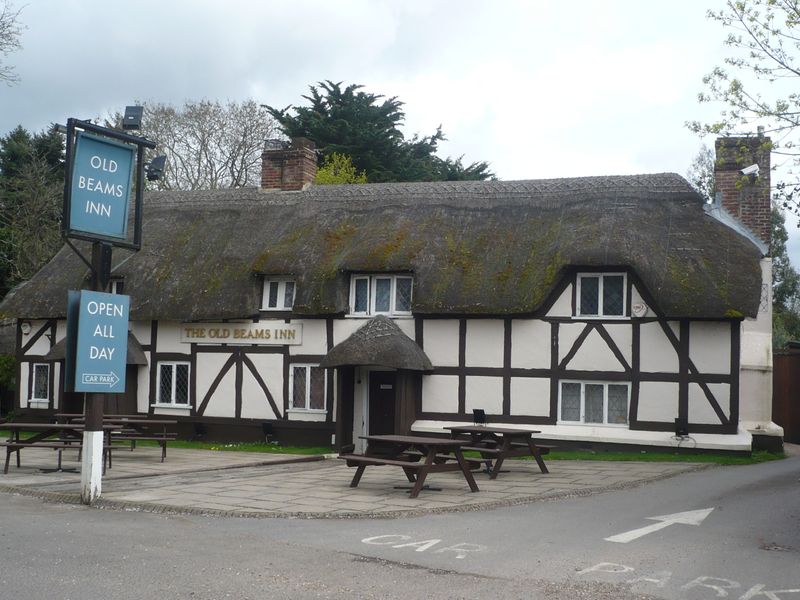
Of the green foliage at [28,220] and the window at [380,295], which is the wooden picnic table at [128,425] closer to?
the window at [380,295]

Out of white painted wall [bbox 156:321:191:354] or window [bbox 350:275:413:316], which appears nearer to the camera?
window [bbox 350:275:413:316]

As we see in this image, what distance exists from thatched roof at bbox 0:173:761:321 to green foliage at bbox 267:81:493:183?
13135mm

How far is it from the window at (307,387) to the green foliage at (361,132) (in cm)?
1702

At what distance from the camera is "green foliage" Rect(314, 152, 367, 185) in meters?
35.2

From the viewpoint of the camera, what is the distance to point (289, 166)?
25.2 metres

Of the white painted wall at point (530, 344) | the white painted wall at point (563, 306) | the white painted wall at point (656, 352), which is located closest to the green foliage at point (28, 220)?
the white painted wall at point (530, 344)

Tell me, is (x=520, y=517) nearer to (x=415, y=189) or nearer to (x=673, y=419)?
(x=673, y=419)

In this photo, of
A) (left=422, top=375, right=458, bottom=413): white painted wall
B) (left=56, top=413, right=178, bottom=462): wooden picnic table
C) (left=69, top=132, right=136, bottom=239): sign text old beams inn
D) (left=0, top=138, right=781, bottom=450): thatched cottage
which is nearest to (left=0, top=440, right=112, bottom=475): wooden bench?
(left=56, top=413, right=178, bottom=462): wooden picnic table

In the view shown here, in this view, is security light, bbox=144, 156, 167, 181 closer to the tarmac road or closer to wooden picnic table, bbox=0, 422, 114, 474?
wooden picnic table, bbox=0, 422, 114, 474

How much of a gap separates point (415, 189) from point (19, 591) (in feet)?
57.4

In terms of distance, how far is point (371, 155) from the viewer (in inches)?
1481

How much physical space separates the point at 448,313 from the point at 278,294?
4.70m

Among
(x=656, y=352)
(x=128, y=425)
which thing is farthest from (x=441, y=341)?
(x=128, y=425)

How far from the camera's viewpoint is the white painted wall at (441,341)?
795 inches
